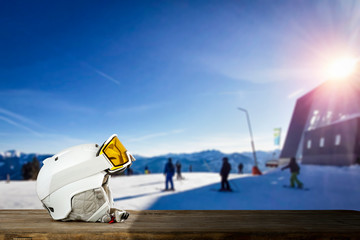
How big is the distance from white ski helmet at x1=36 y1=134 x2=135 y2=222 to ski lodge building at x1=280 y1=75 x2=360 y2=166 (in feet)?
83.0

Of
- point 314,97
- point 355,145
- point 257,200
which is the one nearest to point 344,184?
point 355,145

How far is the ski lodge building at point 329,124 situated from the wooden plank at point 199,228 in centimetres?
2439

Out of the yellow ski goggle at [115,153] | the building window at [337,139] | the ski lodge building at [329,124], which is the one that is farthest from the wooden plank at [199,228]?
the building window at [337,139]

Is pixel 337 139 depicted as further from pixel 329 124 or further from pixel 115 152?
pixel 115 152

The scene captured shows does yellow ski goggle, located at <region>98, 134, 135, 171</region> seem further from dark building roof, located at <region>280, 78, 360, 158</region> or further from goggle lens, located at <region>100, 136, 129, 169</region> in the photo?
dark building roof, located at <region>280, 78, 360, 158</region>

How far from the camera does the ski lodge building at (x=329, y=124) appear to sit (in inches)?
894

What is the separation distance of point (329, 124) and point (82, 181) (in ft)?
97.4

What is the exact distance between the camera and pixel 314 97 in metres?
31.1

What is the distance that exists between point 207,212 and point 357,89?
26809 millimetres

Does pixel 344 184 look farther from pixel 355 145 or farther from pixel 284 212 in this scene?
pixel 284 212

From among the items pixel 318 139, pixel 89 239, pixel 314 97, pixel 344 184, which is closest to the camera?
pixel 89 239

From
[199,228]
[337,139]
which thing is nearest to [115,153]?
[199,228]

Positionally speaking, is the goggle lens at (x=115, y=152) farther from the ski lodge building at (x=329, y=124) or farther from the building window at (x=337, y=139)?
→ the building window at (x=337, y=139)

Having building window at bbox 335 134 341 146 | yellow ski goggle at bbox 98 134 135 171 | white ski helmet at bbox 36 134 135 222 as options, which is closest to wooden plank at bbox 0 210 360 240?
white ski helmet at bbox 36 134 135 222
